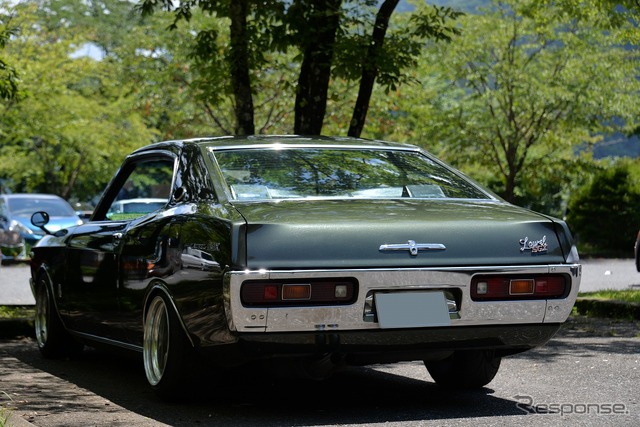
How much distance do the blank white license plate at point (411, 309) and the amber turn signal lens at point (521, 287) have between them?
0.38 m

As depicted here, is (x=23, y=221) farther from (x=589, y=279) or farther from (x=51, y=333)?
(x=51, y=333)

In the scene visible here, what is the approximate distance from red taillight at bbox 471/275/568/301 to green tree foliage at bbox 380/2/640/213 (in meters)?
25.6

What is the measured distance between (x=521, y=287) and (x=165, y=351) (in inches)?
75.6

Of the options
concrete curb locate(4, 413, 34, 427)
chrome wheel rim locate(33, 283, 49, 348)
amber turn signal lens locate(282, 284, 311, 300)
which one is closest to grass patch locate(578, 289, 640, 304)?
chrome wheel rim locate(33, 283, 49, 348)

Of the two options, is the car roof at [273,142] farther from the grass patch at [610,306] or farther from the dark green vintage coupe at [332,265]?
the grass patch at [610,306]

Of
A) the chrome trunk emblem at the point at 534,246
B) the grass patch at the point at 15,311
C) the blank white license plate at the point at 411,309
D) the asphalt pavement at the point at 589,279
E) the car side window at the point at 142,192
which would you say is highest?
the car side window at the point at 142,192

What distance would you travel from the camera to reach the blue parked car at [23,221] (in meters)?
25.3

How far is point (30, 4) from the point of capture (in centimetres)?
4141

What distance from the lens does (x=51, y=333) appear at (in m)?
8.96

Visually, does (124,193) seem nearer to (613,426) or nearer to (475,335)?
(475,335)

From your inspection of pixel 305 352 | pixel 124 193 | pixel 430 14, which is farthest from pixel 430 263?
pixel 430 14

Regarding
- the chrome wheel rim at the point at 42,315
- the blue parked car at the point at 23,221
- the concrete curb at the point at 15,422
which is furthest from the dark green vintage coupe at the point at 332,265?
the blue parked car at the point at 23,221

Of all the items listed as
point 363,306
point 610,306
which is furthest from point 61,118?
point 363,306

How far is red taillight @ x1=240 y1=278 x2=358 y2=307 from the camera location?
5715 mm
